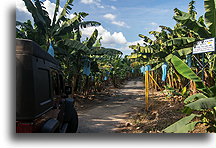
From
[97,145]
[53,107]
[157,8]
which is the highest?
[157,8]

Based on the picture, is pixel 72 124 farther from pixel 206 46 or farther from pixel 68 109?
pixel 206 46

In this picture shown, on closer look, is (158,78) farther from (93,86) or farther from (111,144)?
(111,144)

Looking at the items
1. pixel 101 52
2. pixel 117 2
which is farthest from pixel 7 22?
pixel 101 52

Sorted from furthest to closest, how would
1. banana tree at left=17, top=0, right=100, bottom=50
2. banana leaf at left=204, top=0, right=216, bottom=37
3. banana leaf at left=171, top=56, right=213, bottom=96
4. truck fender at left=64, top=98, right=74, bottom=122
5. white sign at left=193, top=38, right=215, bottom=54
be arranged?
1. banana tree at left=17, top=0, right=100, bottom=50
2. banana leaf at left=204, top=0, right=216, bottom=37
3. white sign at left=193, top=38, right=215, bottom=54
4. truck fender at left=64, top=98, right=74, bottom=122
5. banana leaf at left=171, top=56, right=213, bottom=96

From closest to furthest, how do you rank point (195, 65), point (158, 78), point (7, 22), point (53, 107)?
1. point (53, 107)
2. point (7, 22)
3. point (195, 65)
4. point (158, 78)

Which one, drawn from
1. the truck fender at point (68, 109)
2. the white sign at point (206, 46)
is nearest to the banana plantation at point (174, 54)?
the white sign at point (206, 46)

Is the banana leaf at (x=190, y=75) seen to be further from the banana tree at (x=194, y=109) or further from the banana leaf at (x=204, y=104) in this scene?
the banana leaf at (x=204, y=104)

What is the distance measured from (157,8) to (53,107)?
8.44 feet

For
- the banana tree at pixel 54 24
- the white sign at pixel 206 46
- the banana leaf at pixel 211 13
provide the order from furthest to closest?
the banana tree at pixel 54 24 → the banana leaf at pixel 211 13 → the white sign at pixel 206 46

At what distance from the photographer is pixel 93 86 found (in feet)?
38.9

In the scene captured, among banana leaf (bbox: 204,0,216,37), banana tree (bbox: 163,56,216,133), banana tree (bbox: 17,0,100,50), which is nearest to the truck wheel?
banana tree (bbox: 163,56,216,133)

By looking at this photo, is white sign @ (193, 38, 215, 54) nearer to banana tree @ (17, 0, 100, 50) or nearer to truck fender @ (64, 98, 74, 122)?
truck fender @ (64, 98, 74, 122)

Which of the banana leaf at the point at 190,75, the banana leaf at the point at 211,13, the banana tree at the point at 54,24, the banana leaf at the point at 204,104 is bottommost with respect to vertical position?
the banana leaf at the point at 204,104

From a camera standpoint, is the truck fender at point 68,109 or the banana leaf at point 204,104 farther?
the truck fender at point 68,109
